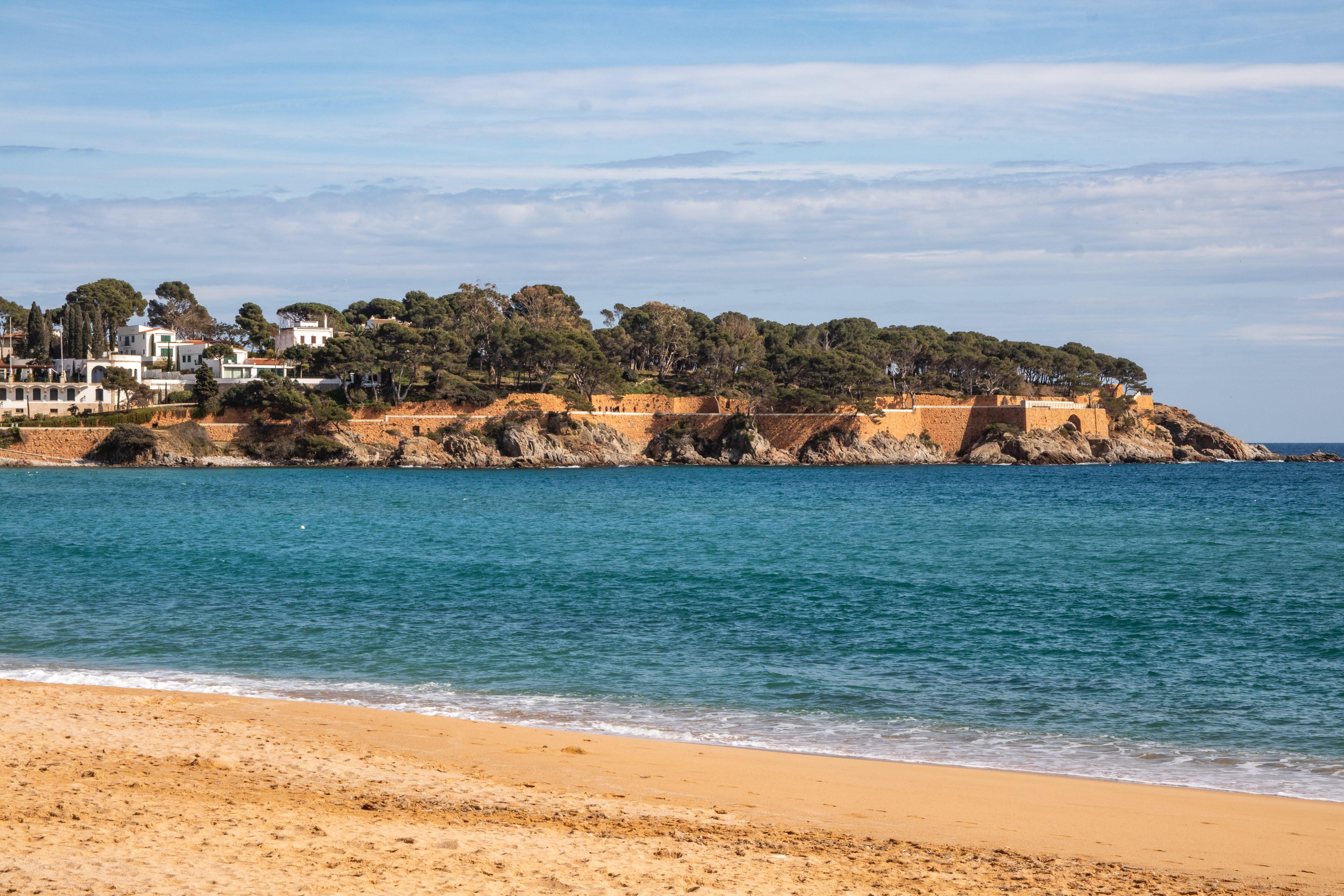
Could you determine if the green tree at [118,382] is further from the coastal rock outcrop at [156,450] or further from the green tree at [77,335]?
the coastal rock outcrop at [156,450]

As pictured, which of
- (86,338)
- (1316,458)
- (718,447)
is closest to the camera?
(86,338)

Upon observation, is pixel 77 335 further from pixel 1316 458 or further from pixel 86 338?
pixel 1316 458

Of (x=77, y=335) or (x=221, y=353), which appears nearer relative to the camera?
(x=77, y=335)

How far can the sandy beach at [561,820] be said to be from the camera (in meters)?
5.64

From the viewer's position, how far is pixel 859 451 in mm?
82188

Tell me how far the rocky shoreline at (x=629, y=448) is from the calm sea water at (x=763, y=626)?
32.7 m

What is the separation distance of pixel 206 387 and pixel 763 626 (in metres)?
63.8

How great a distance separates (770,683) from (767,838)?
5664mm

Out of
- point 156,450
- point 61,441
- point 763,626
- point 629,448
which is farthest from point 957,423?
point 763,626

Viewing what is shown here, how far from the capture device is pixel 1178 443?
94.4 metres

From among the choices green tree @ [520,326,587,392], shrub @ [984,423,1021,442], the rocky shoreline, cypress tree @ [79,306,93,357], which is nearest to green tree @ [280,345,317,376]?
the rocky shoreline

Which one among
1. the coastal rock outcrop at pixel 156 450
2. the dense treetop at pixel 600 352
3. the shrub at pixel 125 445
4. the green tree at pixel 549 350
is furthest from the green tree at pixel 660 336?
the shrub at pixel 125 445

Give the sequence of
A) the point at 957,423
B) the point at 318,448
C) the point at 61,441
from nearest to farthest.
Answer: the point at 61,441, the point at 318,448, the point at 957,423

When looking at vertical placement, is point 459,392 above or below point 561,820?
above
